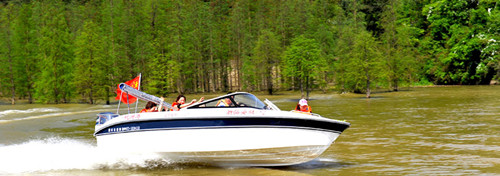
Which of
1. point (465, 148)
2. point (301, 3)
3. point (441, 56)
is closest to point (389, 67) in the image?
point (441, 56)

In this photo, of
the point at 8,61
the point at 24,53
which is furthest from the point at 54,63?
the point at 8,61

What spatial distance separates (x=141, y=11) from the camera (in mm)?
69938

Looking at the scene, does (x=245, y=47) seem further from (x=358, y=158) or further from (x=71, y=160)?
(x=358, y=158)

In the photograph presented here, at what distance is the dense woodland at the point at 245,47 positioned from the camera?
50.2m

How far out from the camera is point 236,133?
9.78 m

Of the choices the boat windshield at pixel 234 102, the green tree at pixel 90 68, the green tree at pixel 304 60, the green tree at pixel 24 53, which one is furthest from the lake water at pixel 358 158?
the green tree at pixel 24 53

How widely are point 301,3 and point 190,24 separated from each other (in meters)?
19.2

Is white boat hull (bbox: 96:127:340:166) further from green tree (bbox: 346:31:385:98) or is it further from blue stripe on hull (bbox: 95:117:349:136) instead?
green tree (bbox: 346:31:385:98)

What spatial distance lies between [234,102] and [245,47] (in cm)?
5885

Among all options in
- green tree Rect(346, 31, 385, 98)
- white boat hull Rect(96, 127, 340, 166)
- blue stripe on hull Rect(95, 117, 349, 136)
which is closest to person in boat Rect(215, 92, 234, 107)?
blue stripe on hull Rect(95, 117, 349, 136)

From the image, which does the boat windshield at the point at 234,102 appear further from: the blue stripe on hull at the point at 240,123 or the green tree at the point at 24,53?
the green tree at the point at 24,53

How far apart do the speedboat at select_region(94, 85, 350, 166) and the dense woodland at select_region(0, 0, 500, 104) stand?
3857 centimetres

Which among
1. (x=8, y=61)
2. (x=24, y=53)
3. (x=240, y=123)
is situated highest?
(x=24, y=53)

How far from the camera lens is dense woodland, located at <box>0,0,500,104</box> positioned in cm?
5022
